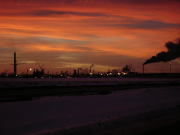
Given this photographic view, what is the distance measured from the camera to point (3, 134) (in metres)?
8.71

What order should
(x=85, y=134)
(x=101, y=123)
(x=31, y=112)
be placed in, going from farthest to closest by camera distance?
(x=31, y=112) → (x=101, y=123) → (x=85, y=134)

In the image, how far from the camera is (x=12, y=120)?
11531 mm

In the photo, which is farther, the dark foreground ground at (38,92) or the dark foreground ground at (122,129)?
the dark foreground ground at (38,92)

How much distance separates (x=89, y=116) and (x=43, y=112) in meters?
3.26

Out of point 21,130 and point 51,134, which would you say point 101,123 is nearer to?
point 51,134

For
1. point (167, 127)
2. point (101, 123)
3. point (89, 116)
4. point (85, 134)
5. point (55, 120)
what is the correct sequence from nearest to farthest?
point (85, 134) < point (167, 127) < point (101, 123) < point (55, 120) < point (89, 116)

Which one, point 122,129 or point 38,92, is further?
point 38,92

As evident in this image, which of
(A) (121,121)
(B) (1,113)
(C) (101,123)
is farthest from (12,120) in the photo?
(A) (121,121)

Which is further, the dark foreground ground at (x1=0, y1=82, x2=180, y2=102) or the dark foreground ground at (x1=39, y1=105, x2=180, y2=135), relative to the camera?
the dark foreground ground at (x1=0, y1=82, x2=180, y2=102)

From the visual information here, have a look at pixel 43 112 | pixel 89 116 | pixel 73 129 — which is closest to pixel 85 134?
pixel 73 129

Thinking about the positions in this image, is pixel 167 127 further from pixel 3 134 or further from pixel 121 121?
pixel 3 134

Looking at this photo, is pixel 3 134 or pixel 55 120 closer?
pixel 3 134

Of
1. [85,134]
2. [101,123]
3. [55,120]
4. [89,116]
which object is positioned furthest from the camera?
[89,116]

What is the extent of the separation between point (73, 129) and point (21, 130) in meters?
2.34
